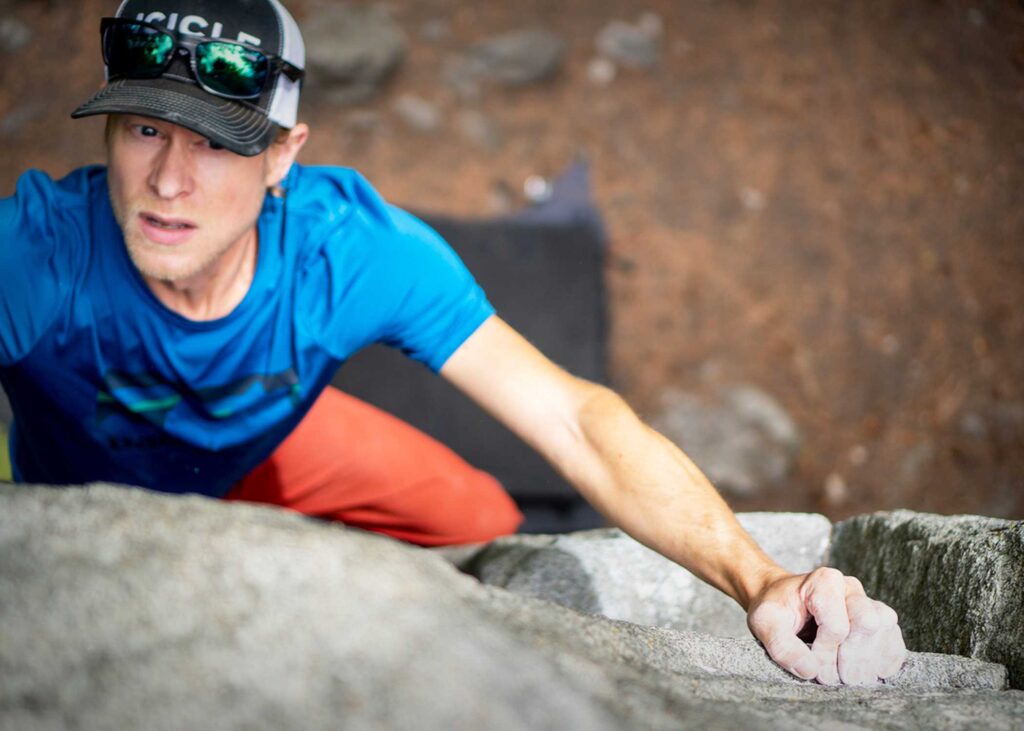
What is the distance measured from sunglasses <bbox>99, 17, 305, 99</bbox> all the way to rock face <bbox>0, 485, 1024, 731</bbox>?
88 centimetres

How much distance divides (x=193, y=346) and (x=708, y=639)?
1.02 m

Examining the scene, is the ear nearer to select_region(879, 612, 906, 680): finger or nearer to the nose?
the nose

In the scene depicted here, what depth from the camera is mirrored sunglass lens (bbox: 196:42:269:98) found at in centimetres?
170

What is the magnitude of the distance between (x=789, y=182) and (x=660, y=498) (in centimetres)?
282

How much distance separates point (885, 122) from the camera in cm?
424

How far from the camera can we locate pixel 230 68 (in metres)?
1.72

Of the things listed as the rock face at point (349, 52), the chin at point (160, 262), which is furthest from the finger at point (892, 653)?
the rock face at point (349, 52)

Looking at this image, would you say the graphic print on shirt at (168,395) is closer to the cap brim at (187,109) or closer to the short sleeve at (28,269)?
the short sleeve at (28,269)

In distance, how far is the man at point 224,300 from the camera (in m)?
1.67

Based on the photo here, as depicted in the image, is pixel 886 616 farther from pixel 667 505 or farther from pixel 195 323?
pixel 195 323

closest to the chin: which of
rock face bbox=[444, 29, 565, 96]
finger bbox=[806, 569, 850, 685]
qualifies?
finger bbox=[806, 569, 850, 685]

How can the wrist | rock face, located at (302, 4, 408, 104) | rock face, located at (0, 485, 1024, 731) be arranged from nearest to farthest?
rock face, located at (0, 485, 1024, 731) < the wrist < rock face, located at (302, 4, 408, 104)

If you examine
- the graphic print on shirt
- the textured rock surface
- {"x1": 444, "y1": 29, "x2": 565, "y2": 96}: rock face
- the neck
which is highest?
{"x1": 444, "y1": 29, "x2": 565, "y2": 96}: rock face

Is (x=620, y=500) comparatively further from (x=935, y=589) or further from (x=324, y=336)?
(x=324, y=336)
